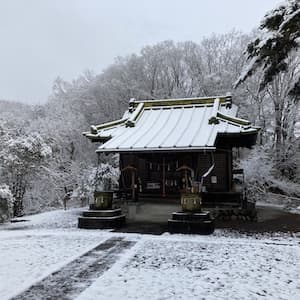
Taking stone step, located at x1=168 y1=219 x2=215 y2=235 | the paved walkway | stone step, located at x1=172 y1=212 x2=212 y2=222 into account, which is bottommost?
the paved walkway

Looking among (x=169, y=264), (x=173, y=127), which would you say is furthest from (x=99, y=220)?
(x=173, y=127)

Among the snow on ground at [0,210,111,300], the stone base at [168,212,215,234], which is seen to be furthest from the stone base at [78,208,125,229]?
the stone base at [168,212,215,234]

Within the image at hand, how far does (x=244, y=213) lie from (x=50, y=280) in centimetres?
817

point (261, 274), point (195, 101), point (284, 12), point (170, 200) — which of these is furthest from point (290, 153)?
point (261, 274)

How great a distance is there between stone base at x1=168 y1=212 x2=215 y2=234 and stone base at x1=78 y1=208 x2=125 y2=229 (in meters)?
1.96

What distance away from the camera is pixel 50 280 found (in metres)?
5.14

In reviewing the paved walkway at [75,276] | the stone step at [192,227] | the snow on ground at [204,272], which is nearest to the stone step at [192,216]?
the stone step at [192,227]

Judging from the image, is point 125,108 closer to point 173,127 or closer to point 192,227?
point 173,127

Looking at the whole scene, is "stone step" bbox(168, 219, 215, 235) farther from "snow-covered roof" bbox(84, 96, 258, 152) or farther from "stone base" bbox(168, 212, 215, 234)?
"snow-covered roof" bbox(84, 96, 258, 152)

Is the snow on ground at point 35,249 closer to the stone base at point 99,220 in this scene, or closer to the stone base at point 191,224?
the stone base at point 99,220

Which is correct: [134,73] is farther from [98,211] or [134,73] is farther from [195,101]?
[98,211]

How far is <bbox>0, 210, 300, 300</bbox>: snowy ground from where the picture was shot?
4.68 meters

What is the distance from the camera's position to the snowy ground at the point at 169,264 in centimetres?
468

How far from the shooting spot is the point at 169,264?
609cm
